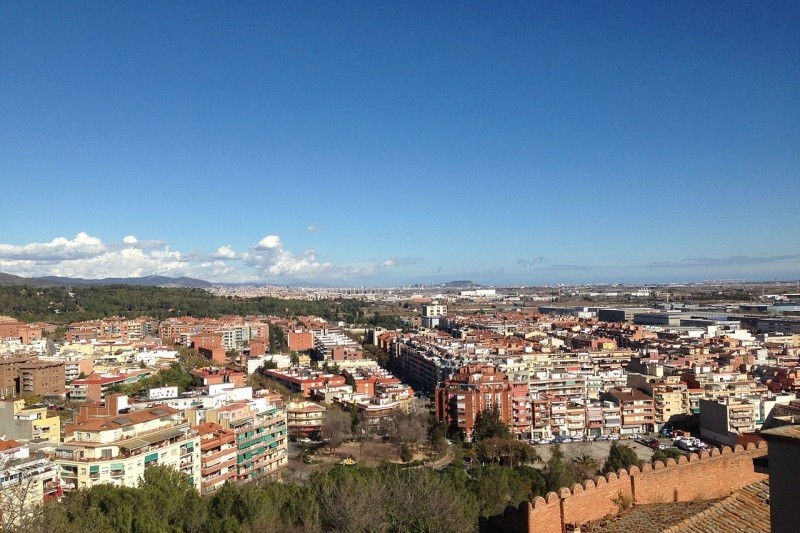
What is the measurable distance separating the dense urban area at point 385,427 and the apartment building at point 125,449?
3 cm

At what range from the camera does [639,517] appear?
181 inches

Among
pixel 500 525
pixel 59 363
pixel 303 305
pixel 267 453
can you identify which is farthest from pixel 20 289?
pixel 500 525

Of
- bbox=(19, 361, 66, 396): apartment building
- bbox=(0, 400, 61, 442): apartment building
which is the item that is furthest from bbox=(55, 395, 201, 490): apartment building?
bbox=(19, 361, 66, 396): apartment building

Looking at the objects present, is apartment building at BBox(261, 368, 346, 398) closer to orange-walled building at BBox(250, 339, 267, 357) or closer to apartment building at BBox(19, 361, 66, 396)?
orange-walled building at BBox(250, 339, 267, 357)

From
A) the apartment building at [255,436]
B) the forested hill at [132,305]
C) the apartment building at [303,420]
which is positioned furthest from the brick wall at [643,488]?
the forested hill at [132,305]

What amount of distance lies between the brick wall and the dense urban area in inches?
0.5

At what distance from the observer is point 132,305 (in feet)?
157

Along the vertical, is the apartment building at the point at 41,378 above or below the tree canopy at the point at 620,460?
above

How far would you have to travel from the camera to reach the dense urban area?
5.25 metres

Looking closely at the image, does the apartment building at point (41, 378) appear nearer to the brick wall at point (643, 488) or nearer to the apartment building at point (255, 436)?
the apartment building at point (255, 436)

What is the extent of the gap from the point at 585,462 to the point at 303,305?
43767 millimetres

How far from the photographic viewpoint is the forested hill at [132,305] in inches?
1636

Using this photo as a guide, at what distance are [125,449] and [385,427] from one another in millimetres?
8093

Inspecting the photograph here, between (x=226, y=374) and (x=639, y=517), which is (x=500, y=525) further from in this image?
(x=226, y=374)
